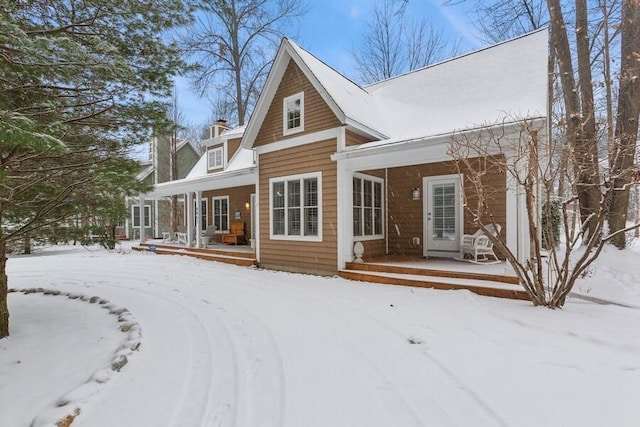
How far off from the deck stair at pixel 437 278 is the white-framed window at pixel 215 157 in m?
8.98

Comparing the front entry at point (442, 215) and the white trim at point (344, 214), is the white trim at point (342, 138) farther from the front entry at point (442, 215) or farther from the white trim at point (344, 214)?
the front entry at point (442, 215)

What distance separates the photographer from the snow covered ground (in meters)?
2.25

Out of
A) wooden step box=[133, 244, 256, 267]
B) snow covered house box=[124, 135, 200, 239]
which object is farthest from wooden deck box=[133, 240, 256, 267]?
snow covered house box=[124, 135, 200, 239]

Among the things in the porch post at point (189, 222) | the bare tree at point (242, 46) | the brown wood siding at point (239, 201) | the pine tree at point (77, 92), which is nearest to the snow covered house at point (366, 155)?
the porch post at point (189, 222)

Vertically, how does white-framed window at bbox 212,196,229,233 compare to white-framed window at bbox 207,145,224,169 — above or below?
below

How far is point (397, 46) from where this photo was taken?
17.1 m

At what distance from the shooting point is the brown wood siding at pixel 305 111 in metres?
7.56

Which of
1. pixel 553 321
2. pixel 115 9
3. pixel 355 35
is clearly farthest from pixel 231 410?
pixel 355 35

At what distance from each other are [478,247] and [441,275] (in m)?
1.54

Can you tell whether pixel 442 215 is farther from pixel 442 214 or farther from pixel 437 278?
pixel 437 278

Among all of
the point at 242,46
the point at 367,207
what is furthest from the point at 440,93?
the point at 242,46

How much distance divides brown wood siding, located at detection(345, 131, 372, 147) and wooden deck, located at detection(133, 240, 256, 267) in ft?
13.8

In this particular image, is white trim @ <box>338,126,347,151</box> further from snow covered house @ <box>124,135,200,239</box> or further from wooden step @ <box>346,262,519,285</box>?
snow covered house @ <box>124,135,200,239</box>

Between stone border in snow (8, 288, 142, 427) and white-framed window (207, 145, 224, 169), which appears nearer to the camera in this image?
stone border in snow (8, 288, 142, 427)
